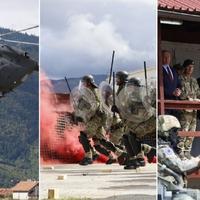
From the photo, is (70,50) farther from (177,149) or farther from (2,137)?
(177,149)

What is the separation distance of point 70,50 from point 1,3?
3.58 feet

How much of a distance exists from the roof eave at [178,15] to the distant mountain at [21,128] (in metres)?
2.24

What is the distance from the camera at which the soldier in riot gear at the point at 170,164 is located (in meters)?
12.6

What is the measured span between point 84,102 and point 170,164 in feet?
5.35

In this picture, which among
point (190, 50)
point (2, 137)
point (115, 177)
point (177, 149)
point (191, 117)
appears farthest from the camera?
point (190, 50)

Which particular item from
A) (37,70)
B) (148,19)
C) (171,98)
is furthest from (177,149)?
(37,70)

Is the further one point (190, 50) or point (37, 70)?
point (190, 50)

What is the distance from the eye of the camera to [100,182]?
1170cm

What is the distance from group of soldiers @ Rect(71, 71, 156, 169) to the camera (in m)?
11.8

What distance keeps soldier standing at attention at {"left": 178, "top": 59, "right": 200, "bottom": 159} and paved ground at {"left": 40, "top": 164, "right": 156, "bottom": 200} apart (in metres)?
1.61

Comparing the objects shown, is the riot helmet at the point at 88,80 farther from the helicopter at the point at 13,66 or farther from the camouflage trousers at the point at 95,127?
the helicopter at the point at 13,66

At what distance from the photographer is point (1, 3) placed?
36.3ft

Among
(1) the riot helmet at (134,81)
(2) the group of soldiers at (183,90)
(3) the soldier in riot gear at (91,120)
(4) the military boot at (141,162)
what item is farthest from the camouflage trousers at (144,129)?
(2) the group of soldiers at (183,90)

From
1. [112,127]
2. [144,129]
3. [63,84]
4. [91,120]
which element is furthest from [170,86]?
[63,84]
